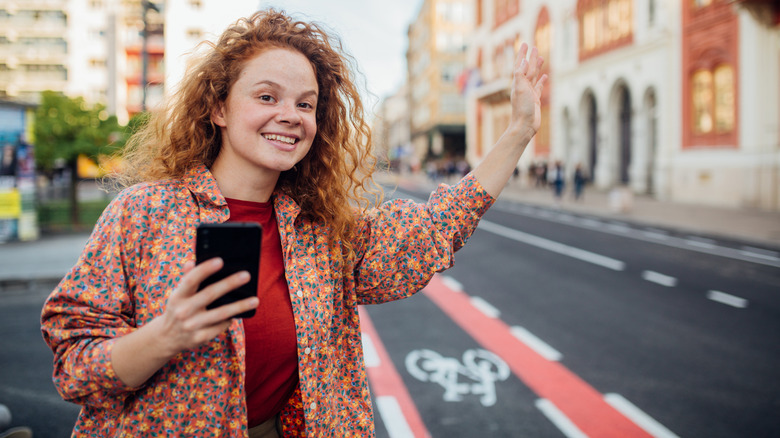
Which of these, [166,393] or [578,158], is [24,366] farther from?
[578,158]

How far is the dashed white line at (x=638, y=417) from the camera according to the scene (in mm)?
3863

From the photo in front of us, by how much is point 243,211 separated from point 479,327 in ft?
16.9

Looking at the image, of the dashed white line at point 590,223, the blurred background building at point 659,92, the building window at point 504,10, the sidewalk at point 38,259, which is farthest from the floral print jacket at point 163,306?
the building window at point 504,10

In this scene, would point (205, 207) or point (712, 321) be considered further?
point (712, 321)

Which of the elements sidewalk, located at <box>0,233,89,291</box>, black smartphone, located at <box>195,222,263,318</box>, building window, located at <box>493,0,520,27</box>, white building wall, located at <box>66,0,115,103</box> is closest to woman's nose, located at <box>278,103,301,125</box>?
black smartphone, located at <box>195,222,263,318</box>

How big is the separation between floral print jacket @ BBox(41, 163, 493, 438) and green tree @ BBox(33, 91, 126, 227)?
626 inches

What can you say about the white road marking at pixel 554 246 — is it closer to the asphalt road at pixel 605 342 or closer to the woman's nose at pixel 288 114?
the asphalt road at pixel 605 342

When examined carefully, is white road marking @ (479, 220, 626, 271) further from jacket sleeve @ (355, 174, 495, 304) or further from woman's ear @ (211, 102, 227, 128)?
woman's ear @ (211, 102, 227, 128)

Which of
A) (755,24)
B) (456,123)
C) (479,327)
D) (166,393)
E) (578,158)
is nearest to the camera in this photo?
(166,393)

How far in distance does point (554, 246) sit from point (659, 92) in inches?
660

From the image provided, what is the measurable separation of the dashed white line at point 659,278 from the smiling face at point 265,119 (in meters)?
8.23

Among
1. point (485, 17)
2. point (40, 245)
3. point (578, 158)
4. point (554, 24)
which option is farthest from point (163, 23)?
point (40, 245)

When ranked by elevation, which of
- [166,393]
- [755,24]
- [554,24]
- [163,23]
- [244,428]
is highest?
[163,23]

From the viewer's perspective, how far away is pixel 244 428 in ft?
5.06
